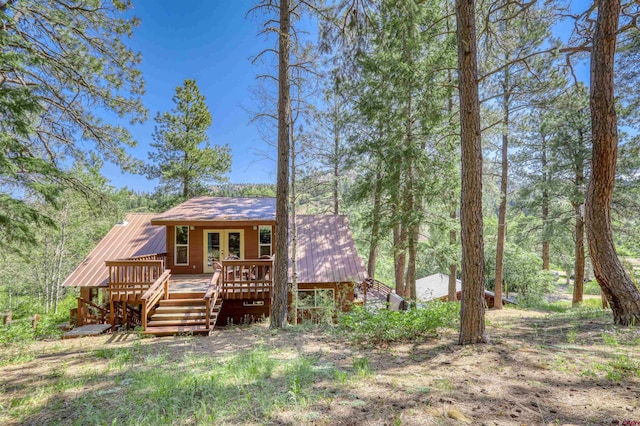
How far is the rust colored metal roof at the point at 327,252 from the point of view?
10.6 metres

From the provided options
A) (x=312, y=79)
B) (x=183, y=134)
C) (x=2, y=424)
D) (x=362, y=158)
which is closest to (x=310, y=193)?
(x=362, y=158)

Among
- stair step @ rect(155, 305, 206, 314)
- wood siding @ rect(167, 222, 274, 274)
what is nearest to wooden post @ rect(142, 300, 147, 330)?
stair step @ rect(155, 305, 206, 314)

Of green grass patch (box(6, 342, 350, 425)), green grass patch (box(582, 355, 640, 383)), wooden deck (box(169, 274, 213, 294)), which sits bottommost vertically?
wooden deck (box(169, 274, 213, 294))

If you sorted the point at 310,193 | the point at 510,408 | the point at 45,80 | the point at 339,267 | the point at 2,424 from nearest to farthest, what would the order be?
1. the point at 510,408
2. the point at 2,424
3. the point at 45,80
4. the point at 339,267
5. the point at 310,193

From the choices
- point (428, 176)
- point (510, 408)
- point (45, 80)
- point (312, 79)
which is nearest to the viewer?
→ point (510, 408)

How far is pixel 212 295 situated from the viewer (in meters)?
7.89

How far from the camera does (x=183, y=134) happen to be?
18578 millimetres

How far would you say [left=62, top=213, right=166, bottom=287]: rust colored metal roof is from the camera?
379 inches

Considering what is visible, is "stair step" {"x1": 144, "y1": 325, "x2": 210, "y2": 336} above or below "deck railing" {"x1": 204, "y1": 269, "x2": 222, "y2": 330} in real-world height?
below

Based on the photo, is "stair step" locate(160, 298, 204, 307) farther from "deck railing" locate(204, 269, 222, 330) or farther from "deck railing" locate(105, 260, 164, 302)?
"deck railing" locate(105, 260, 164, 302)

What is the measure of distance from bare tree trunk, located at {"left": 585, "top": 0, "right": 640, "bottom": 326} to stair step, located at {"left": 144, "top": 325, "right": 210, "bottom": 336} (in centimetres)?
799

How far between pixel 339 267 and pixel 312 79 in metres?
6.64

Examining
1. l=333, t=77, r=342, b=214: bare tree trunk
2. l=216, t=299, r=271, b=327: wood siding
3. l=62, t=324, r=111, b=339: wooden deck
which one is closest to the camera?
l=62, t=324, r=111, b=339: wooden deck

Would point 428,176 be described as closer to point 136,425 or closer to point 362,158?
point 362,158
